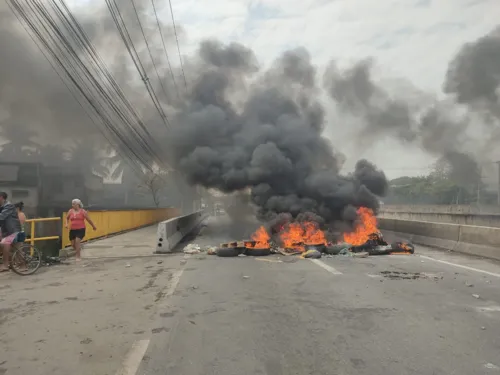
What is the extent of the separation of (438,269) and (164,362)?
6673 mm

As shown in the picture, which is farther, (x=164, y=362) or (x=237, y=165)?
(x=237, y=165)

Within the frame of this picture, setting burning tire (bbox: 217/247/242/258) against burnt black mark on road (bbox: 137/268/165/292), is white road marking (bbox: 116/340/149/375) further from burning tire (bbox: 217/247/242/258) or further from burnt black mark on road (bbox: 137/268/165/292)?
burning tire (bbox: 217/247/242/258)

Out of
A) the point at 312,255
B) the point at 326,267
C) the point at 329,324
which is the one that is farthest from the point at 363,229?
the point at 329,324

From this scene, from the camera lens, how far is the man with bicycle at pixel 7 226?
26.9 feet

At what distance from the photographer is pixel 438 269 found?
861 centimetres

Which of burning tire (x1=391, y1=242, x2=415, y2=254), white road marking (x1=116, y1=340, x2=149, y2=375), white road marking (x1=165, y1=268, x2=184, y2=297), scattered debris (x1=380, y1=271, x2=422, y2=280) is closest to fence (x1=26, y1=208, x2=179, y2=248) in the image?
white road marking (x1=165, y1=268, x2=184, y2=297)

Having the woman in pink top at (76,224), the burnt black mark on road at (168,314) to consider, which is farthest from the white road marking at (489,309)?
the woman in pink top at (76,224)

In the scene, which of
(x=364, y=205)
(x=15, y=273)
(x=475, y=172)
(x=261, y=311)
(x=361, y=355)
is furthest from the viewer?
(x=475, y=172)

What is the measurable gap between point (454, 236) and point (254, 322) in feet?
30.2

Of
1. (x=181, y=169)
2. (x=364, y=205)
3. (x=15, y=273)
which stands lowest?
(x=15, y=273)

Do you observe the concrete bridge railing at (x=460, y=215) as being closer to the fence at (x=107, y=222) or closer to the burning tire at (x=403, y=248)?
the burning tire at (x=403, y=248)

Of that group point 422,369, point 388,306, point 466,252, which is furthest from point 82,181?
point 422,369

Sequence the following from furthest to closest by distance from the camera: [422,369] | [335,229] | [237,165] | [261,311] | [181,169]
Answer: [181,169]
[237,165]
[335,229]
[261,311]
[422,369]

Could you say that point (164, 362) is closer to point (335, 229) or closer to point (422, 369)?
point (422, 369)
